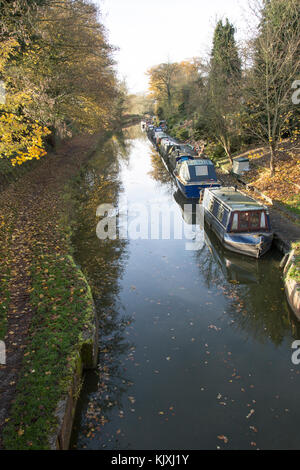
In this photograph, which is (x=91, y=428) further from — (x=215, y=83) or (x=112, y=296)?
(x=215, y=83)

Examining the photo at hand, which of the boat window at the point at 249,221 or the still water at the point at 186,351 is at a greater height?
the boat window at the point at 249,221

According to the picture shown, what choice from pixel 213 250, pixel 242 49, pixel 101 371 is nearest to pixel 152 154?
pixel 242 49

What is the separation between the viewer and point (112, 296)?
10.5 m

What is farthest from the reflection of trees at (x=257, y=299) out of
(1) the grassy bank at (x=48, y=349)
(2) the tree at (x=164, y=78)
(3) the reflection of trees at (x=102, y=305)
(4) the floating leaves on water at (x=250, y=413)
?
(2) the tree at (x=164, y=78)

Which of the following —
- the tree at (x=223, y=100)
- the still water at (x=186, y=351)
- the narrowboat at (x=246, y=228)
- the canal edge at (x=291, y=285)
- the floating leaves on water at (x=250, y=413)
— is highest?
the tree at (x=223, y=100)

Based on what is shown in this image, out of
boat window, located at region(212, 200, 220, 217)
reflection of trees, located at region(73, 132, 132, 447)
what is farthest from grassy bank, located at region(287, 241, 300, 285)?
reflection of trees, located at region(73, 132, 132, 447)

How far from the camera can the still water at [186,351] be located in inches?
237

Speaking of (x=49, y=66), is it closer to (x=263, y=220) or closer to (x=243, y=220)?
(x=243, y=220)

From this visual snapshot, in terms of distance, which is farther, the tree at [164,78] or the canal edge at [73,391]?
the tree at [164,78]

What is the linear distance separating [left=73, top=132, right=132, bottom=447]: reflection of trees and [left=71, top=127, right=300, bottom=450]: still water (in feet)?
0.09

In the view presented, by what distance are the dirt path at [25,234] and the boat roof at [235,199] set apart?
7.39m

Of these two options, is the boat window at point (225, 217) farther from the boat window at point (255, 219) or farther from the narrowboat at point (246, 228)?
the boat window at point (255, 219)

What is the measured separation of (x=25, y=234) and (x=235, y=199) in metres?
9.06

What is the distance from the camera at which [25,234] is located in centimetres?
1314
